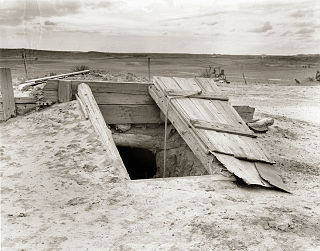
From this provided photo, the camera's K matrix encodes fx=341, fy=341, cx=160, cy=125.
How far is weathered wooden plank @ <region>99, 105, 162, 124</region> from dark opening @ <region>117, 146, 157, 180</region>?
2.60 feet

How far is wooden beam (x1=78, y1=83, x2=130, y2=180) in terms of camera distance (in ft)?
14.2

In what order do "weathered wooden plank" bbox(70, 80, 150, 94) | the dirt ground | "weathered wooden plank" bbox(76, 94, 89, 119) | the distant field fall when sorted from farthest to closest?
the distant field
"weathered wooden plank" bbox(70, 80, 150, 94)
"weathered wooden plank" bbox(76, 94, 89, 119)
the dirt ground

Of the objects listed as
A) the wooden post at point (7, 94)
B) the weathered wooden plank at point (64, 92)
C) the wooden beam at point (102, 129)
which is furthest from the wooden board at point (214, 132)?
the wooden post at point (7, 94)

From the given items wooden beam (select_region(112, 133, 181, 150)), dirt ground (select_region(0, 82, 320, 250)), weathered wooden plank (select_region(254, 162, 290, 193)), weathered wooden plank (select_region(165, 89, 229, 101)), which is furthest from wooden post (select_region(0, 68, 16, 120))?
weathered wooden plank (select_region(254, 162, 290, 193))

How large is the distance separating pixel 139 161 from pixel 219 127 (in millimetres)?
2901

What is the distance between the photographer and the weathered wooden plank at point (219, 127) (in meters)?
5.14

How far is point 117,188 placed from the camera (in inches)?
149

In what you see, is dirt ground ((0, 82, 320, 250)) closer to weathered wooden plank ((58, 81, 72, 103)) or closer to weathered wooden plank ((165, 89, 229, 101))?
weathered wooden plank ((58, 81, 72, 103))

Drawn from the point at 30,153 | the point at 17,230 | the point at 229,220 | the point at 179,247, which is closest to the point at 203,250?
the point at 179,247

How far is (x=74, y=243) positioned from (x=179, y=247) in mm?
860

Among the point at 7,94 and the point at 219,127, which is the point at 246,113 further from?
the point at 7,94

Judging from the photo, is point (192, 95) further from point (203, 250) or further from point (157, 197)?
point (203, 250)

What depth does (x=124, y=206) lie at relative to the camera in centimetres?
343

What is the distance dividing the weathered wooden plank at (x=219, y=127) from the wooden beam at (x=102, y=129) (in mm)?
1281
